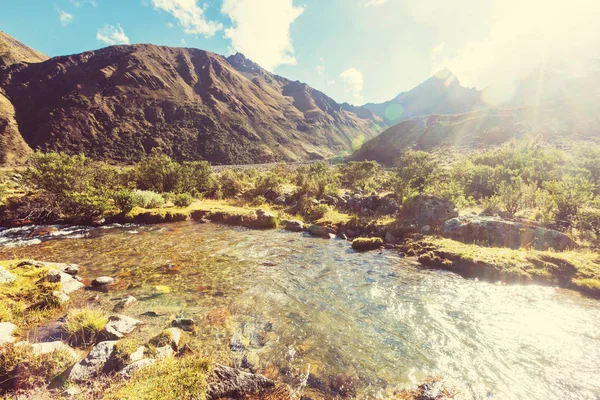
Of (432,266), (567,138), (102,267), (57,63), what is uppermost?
(57,63)

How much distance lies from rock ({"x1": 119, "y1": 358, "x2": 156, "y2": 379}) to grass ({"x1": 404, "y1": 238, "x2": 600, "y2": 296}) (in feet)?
44.1

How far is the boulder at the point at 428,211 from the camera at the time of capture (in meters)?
18.9

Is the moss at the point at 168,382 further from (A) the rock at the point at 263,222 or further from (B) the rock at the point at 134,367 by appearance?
(A) the rock at the point at 263,222

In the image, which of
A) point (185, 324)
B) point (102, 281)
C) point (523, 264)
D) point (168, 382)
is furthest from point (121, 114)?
point (523, 264)

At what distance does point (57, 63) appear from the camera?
575ft

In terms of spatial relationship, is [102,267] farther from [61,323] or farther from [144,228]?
[144,228]

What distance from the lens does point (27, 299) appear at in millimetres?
8602

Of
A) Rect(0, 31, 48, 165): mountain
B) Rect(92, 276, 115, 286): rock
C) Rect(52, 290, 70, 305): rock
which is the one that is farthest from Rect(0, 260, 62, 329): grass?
Rect(0, 31, 48, 165): mountain

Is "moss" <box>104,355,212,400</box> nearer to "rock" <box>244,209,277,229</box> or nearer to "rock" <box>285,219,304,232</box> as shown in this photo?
"rock" <box>285,219,304,232</box>

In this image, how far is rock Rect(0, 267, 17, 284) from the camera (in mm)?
9231

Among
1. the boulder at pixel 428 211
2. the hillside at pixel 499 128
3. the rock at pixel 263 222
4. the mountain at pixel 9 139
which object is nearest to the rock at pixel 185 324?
the rock at pixel 263 222

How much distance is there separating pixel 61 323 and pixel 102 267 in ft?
18.9

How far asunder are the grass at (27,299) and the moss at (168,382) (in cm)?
503

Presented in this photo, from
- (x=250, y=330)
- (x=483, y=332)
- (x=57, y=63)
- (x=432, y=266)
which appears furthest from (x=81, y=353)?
(x=57, y=63)
